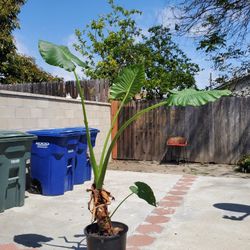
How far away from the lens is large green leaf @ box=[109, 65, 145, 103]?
169 inches

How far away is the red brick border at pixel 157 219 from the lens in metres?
4.46

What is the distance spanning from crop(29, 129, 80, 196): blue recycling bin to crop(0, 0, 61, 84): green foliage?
10.3 metres

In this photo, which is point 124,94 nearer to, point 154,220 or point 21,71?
point 154,220

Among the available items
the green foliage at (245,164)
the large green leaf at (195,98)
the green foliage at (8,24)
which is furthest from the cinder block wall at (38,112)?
the green foliage at (8,24)

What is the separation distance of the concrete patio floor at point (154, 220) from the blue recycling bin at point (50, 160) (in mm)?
233

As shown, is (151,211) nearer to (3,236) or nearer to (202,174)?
(3,236)

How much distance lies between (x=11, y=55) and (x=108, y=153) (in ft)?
46.1

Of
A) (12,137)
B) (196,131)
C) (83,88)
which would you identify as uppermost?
(83,88)

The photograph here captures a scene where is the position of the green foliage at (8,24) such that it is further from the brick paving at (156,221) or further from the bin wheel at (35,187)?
the brick paving at (156,221)

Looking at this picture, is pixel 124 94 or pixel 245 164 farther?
pixel 245 164

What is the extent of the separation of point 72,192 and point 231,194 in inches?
122

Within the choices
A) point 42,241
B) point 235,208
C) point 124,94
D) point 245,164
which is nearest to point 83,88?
point 245,164

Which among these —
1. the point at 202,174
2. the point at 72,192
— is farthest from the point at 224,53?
the point at 72,192

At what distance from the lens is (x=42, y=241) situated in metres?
4.50
